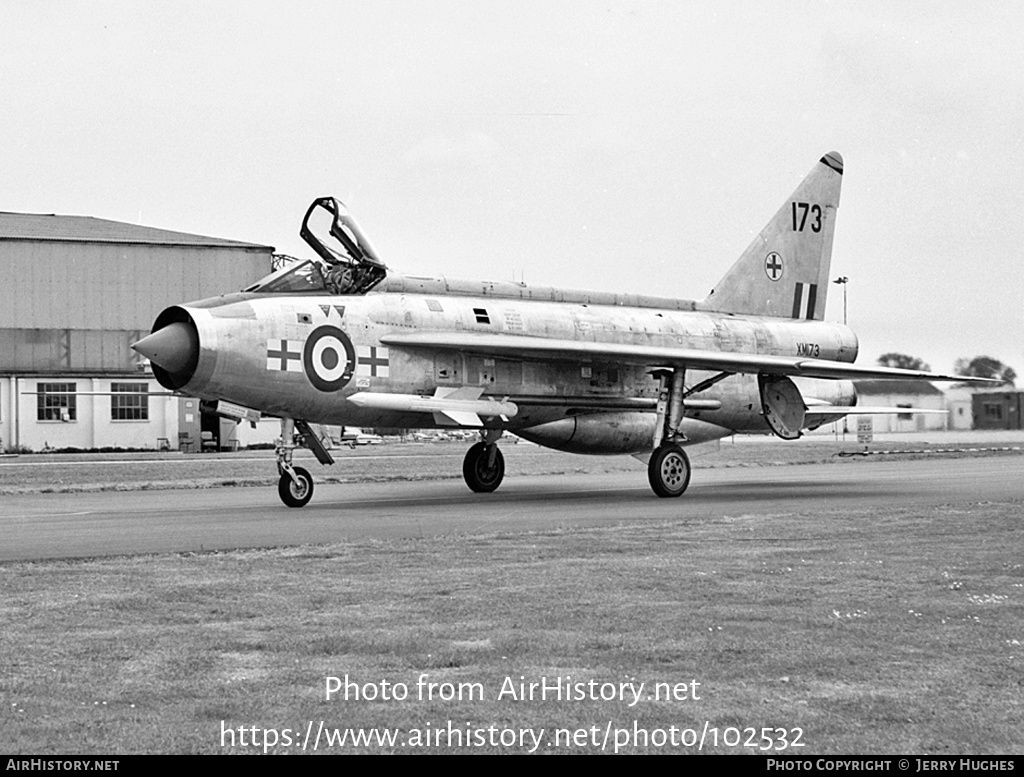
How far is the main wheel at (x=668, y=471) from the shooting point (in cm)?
1870

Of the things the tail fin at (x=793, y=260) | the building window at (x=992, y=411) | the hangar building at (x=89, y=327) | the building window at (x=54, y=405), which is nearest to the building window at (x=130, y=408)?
the hangar building at (x=89, y=327)

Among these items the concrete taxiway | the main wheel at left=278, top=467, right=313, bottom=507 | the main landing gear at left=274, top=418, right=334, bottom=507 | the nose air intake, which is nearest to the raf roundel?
the main landing gear at left=274, top=418, right=334, bottom=507

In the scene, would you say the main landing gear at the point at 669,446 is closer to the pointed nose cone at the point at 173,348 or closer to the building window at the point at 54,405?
the pointed nose cone at the point at 173,348

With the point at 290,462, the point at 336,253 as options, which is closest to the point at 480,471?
the point at 290,462

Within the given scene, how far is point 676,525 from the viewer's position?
13.2 m

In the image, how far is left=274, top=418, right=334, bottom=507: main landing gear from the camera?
17.1 meters

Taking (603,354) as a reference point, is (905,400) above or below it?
below

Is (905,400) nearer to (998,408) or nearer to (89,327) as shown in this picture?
(998,408)

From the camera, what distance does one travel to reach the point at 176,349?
640 inches

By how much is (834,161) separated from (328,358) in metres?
11.9

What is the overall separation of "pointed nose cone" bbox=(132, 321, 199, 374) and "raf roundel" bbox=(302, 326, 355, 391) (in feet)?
4.90

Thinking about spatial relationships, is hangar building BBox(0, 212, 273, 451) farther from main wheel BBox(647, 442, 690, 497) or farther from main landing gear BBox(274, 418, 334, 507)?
main wheel BBox(647, 442, 690, 497)

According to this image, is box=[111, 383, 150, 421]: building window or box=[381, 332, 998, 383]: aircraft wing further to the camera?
box=[111, 383, 150, 421]: building window

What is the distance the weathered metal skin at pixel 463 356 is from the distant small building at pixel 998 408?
48.1 m
